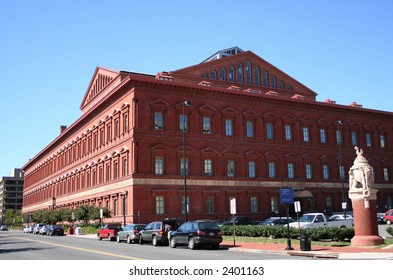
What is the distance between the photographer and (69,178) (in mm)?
76438

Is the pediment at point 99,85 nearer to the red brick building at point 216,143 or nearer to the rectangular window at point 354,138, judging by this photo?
the red brick building at point 216,143

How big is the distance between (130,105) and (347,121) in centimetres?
3456

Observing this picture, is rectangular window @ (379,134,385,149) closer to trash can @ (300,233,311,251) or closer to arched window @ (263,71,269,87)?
arched window @ (263,71,269,87)

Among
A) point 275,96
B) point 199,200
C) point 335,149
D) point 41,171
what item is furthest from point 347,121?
point 41,171

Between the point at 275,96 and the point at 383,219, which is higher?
the point at 275,96

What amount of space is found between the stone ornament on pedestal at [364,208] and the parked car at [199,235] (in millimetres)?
7744

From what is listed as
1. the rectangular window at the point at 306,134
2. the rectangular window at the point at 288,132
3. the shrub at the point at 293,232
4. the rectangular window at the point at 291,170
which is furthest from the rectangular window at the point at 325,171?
the shrub at the point at 293,232

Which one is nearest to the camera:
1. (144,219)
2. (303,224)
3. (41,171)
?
(303,224)

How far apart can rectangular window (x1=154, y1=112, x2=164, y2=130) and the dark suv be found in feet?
66.0

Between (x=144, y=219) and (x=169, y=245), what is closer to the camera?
(x=169, y=245)

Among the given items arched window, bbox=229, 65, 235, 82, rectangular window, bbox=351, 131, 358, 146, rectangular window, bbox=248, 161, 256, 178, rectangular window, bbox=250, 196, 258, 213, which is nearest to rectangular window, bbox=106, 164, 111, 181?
rectangular window, bbox=248, 161, 256, 178

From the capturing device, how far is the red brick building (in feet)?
165

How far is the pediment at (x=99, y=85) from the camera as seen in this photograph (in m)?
61.6

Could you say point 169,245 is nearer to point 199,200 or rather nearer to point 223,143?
point 199,200
